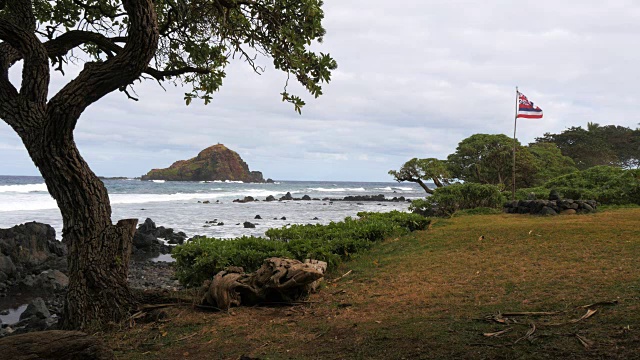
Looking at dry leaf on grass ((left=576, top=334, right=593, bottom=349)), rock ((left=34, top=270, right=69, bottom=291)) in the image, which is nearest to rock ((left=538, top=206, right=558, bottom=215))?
dry leaf on grass ((left=576, top=334, right=593, bottom=349))

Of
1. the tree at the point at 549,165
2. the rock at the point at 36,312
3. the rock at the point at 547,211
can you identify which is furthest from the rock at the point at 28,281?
the tree at the point at 549,165

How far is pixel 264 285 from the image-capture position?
19.5ft

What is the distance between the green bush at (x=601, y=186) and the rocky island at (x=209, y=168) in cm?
8767

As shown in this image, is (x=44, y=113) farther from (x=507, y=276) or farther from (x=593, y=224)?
(x=593, y=224)

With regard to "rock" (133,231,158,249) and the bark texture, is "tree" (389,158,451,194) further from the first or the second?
the bark texture

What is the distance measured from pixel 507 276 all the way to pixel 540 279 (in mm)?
491

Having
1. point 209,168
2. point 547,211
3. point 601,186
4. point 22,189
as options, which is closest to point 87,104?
point 547,211

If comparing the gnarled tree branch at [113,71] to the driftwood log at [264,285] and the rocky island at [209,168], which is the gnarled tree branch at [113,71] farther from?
the rocky island at [209,168]

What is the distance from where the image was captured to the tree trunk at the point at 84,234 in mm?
5000

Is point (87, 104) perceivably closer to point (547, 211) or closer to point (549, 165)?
point (547, 211)

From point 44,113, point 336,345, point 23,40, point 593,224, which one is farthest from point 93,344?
point 593,224

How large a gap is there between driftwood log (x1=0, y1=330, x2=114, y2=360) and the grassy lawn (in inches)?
32.8

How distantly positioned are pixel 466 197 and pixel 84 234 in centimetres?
1570

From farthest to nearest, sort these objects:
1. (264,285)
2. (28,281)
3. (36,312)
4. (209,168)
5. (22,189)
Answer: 1. (209,168)
2. (22,189)
3. (28,281)
4. (36,312)
5. (264,285)
